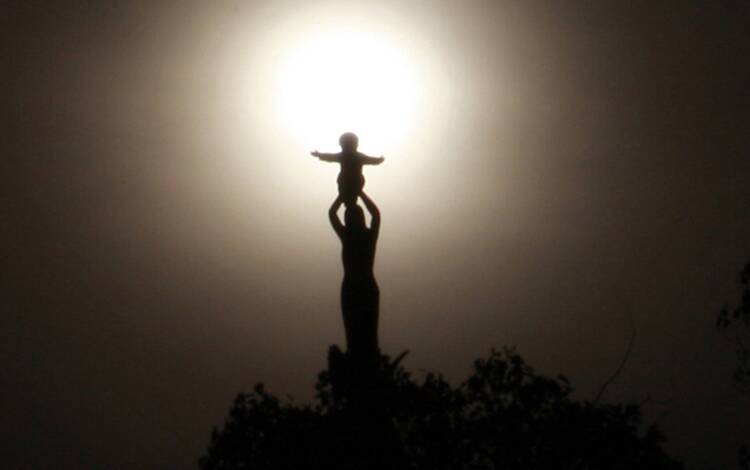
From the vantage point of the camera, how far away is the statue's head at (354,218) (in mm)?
12352

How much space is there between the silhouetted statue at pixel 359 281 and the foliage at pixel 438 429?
37cm

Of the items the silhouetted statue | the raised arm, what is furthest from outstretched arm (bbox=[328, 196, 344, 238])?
the raised arm

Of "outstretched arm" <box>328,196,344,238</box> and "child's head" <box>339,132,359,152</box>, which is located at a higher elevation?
"child's head" <box>339,132,359,152</box>

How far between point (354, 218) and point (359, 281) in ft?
2.61

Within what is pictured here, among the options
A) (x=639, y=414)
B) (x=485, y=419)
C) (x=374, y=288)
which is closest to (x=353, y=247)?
(x=374, y=288)

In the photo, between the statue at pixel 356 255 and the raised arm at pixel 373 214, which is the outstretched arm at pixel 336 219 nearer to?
the statue at pixel 356 255

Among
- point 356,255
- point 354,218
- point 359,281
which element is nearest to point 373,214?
point 354,218

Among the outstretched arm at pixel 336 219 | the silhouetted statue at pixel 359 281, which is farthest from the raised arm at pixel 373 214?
the outstretched arm at pixel 336 219

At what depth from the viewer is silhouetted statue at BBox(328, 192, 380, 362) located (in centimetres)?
1174

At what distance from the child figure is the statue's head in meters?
0.09

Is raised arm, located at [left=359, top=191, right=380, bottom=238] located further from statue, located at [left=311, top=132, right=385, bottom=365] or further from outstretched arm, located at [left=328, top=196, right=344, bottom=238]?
outstretched arm, located at [left=328, top=196, right=344, bottom=238]

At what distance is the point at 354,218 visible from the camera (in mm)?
12414

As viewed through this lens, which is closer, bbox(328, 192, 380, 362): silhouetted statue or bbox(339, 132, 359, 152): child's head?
bbox(328, 192, 380, 362): silhouetted statue

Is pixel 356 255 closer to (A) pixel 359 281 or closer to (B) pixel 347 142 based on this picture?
(A) pixel 359 281
